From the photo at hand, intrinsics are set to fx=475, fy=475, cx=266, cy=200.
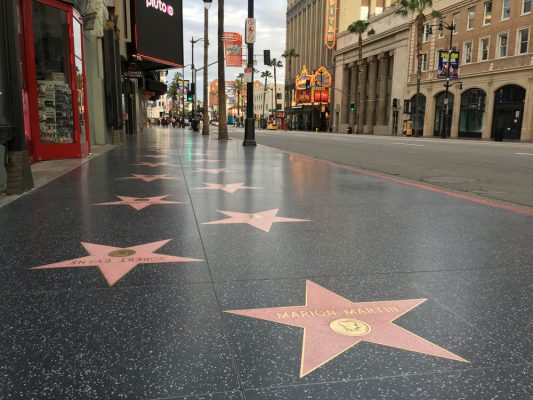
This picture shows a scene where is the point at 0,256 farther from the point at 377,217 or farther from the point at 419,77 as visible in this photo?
the point at 419,77

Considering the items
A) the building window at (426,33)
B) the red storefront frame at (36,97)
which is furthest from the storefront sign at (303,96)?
the red storefront frame at (36,97)

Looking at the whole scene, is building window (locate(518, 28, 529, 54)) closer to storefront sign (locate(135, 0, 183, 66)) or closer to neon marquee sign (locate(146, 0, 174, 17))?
storefront sign (locate(135, 0, 183, 66))

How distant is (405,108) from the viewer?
176ft

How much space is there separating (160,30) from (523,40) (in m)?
29.0

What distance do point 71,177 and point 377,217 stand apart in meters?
5.83

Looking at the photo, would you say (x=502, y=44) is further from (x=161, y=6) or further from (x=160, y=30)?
(x=160, y=30)

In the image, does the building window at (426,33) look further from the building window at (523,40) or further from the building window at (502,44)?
the building window at (523,40)

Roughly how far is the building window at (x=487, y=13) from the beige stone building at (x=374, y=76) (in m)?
12.6

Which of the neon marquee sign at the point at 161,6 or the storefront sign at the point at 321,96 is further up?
the neon marquee sign at the point at 161,6

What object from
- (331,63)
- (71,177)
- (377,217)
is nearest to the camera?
(377,217)

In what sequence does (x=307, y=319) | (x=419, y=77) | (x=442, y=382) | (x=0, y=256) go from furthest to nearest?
(x=419, y=77)
(x=0, y=256)
(x=307, y=319)
(x=442, y=382)

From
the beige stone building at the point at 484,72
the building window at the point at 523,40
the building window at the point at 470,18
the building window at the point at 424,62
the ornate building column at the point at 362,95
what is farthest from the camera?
the ornate building column at the point at 362,95

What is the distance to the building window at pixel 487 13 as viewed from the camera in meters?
41.8

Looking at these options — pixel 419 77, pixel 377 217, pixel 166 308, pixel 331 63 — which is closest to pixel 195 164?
pixel 377 217
